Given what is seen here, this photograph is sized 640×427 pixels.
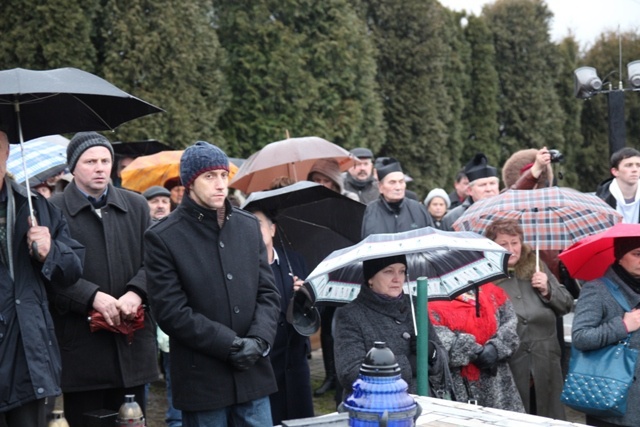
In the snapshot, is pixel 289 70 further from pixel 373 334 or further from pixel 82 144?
pixel 373 334

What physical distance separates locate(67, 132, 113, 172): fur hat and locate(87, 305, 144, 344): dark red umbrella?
2.76ft

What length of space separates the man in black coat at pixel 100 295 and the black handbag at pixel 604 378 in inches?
90.1

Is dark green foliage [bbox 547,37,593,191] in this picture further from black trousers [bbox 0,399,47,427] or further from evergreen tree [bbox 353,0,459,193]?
black trousers [bbox 0,399,47,427]

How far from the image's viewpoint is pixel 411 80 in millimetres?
24078

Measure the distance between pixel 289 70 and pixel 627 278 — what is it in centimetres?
1403

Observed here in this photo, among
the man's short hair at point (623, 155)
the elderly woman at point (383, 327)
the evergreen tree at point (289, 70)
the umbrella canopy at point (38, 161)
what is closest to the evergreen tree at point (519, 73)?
the evergreen tree at point (289, 70)

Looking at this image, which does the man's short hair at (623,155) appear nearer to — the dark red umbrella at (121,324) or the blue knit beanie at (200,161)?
the blue knit beanie at (200,161)

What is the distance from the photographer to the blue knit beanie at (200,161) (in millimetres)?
4586

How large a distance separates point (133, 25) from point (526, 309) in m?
11.1

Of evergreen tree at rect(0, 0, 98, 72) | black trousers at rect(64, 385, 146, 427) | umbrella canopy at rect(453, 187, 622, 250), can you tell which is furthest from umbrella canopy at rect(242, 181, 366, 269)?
evergreen tree at rect(0, 0, 98, 72)

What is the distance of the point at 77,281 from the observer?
190 inches

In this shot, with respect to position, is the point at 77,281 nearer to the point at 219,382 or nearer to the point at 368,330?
the point at 219,382

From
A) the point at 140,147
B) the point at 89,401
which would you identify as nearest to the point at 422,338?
the point at 89,401

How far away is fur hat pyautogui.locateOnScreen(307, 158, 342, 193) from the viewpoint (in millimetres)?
8719
